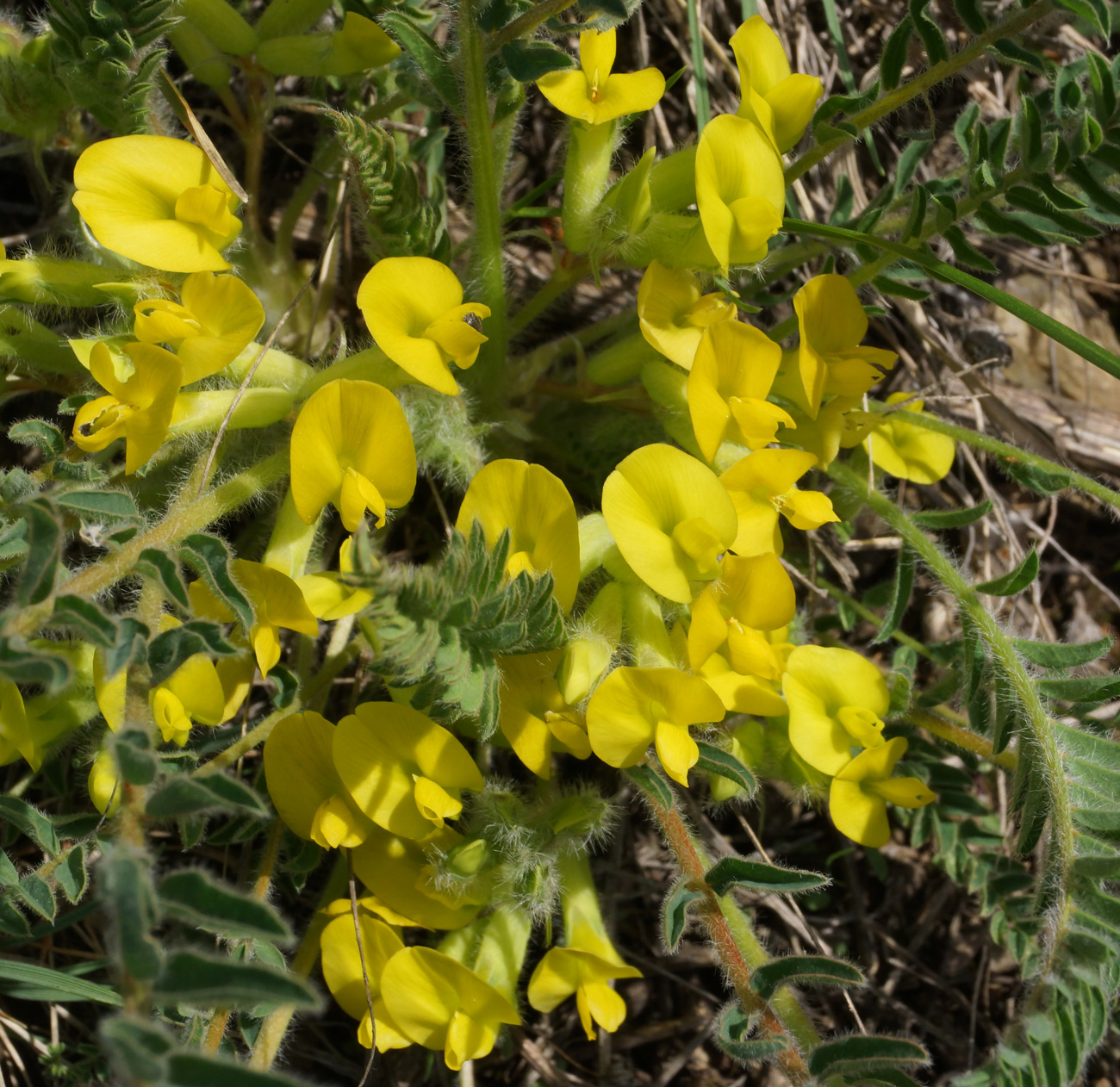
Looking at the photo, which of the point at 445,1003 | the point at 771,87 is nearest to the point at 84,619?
the point at 445,1003

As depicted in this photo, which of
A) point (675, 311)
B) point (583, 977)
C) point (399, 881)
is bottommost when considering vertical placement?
point (583, 977)

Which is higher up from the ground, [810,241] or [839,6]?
[839,6]

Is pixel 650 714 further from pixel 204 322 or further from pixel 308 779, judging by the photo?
pixel 204 322

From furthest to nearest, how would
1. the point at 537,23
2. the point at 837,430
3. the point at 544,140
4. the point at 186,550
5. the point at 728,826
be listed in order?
1. the point at 544,140
2. the point at 728,826
3. the point at 837,430
4. the point at 537,23
5. the point at 186,550

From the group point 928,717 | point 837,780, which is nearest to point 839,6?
point 928,717

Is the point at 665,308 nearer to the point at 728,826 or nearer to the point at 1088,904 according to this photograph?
the point at 1088,904

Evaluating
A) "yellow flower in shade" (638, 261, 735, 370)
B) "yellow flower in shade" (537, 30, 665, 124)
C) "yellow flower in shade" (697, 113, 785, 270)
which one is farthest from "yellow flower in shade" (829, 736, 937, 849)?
"yellow flower in shade" (537, 30, 665, 124)
